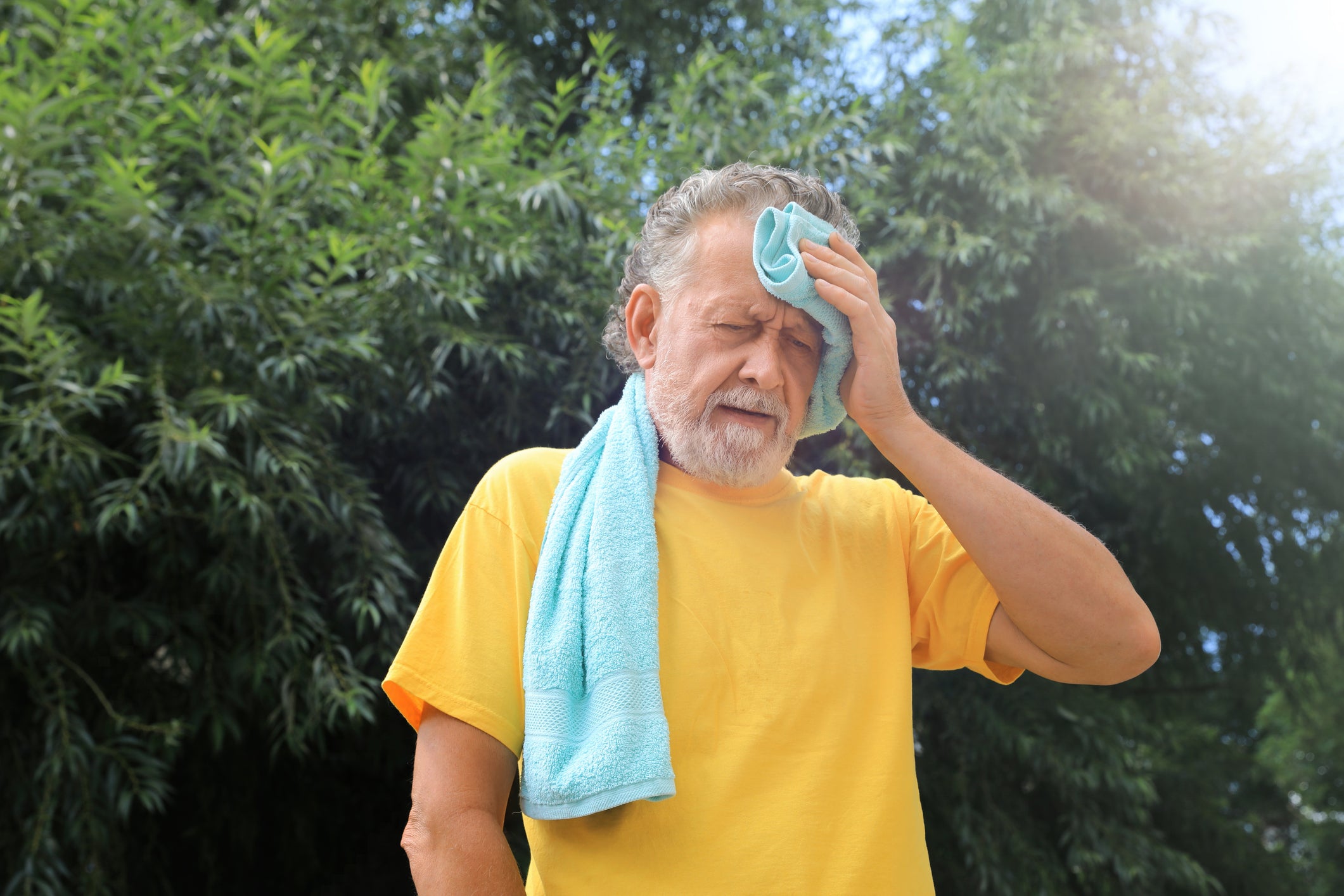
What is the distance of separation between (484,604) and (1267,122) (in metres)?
4.95

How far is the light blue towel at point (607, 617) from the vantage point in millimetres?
919

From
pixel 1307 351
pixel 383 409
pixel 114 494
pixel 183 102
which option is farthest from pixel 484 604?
pixel 1307 351

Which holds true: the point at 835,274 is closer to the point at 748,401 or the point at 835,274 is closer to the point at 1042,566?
the point at 748,401

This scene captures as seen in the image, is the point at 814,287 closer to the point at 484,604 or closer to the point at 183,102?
the point at 484,604

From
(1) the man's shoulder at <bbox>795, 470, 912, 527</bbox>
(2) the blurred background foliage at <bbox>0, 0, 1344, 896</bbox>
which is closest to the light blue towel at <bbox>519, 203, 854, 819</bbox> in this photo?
(1) the man's shoulder at <bbox>795, 470, 912, 527</bbox>

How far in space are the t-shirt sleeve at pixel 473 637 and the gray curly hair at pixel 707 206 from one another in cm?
38

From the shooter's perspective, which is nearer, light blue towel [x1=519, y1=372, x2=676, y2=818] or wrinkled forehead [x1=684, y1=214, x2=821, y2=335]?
light blue towel [x1=519, y1=372, x2=676, y2=818]

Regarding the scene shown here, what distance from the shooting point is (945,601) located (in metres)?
1.18

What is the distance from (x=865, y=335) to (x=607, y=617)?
0.44 meters

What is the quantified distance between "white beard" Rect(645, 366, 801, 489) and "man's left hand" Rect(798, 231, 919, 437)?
10 cm

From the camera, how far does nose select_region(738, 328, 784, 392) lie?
3.62 ft

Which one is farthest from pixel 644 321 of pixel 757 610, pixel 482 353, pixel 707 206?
pixel 482 353

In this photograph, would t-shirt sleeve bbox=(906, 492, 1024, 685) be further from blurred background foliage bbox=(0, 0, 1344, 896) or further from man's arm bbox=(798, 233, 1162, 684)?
blurred background foliage bbox=(0, 0, 1344, 896)

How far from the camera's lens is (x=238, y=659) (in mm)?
2490
